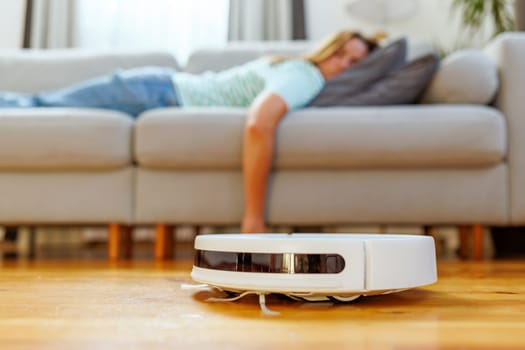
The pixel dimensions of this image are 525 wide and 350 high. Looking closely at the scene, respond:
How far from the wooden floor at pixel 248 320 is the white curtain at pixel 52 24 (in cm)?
277

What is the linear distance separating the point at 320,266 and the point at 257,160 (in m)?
0.93

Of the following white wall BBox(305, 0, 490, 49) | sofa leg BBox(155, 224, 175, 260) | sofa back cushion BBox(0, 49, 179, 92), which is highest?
white wall BBox(305, 0, 490, 49)

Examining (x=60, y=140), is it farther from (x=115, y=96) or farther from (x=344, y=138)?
(x=344, y=138)

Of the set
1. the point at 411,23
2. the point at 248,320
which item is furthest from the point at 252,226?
the point at 411,23

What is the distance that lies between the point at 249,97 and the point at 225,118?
29 cm

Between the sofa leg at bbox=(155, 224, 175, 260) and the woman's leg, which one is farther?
the woman's leg

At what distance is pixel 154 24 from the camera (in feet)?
11.5

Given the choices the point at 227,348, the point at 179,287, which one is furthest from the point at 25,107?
the point at 227,348

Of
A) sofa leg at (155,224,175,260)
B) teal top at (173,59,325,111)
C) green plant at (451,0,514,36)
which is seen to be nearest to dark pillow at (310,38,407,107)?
teal top at (173,59,325,111)

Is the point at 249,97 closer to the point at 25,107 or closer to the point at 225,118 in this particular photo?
the point at 225,118

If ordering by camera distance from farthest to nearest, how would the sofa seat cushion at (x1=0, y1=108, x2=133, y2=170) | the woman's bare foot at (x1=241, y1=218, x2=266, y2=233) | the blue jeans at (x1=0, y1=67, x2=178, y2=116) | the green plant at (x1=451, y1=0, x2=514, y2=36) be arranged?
the green plant at (x1=451, y1=0, x2=514, y2=36), the blue jeans at (x1=0, y1=67, x2=178, y2=116), the sofa seat cushion at (x1=0, y1=108, x2=133, y2=170), the woman's bare foot at (x1=241, y1=218, x2=266, y2=233)

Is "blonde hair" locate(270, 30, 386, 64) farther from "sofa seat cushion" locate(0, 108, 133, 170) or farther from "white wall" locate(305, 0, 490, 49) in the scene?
"white wall" locate(305, 0, 490, 49)

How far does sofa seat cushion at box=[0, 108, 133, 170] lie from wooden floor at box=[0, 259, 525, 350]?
76 cm

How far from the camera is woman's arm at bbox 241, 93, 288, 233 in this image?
1559mm
